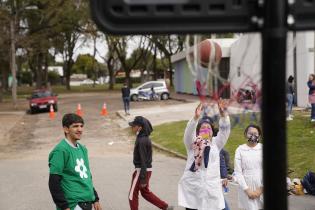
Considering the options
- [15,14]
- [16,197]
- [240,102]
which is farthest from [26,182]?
[15,14]

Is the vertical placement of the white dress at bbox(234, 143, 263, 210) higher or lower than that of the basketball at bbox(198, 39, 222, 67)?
lower

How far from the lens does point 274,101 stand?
1.55 m

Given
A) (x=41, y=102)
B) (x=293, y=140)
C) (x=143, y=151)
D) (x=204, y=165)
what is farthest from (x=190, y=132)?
(x=41, y=102)

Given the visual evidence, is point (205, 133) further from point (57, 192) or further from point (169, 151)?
point (169, 151)

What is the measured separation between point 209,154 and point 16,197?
16.6 feet

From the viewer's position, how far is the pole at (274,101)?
5.04ft

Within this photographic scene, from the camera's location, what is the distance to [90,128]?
23.1m

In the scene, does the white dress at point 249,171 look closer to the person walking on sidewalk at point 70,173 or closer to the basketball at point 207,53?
the person walking on sidewalk at point 70,173

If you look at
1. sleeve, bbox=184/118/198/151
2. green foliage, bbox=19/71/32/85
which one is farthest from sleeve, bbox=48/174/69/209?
green foliage, bbox=19/71/32/85

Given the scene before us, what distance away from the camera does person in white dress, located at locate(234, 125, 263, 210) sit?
6191mm

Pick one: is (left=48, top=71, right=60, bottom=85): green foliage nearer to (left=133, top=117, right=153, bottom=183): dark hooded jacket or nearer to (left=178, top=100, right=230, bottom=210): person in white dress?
(left=133, top=117, right=153, bottom=183): dark hooded jacket

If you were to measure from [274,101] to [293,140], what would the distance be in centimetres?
1297

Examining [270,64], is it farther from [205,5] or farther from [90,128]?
[90,128]

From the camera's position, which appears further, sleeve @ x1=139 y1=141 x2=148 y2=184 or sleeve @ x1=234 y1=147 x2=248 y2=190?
sleeve @ x1=139 y1=141 x2=148 y2=184
